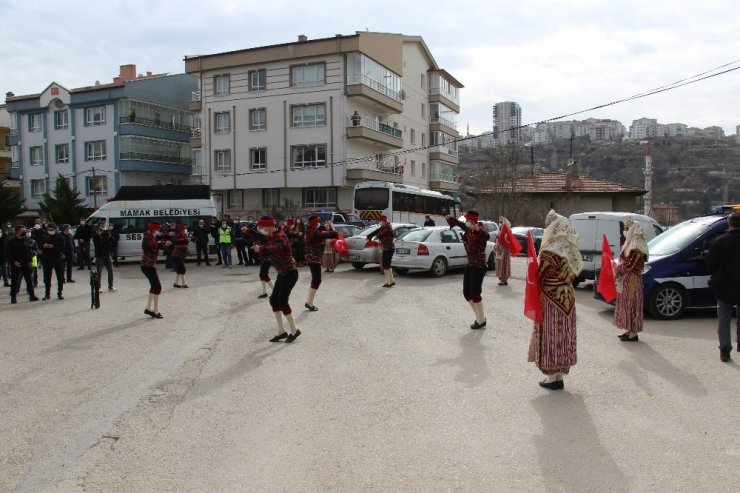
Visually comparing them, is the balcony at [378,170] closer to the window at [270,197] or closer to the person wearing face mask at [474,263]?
the window at [270,197]

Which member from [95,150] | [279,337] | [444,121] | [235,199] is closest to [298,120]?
[235,199]

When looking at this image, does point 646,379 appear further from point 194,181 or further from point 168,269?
point 194,181

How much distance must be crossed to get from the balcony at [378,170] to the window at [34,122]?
96.5 ft

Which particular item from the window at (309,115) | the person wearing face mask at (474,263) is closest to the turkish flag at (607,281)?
the person wearing face mask at (474,263)

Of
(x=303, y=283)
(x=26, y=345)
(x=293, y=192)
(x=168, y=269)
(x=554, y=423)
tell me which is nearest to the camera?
(x=554, y=423)

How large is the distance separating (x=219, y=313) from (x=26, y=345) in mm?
3658

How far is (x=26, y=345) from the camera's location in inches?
371

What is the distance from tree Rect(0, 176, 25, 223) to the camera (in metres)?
47.4

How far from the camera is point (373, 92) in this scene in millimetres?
45969

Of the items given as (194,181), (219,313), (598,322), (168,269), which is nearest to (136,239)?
(168,269)

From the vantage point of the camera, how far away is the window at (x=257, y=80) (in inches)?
1853

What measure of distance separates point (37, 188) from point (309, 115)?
2717 cm

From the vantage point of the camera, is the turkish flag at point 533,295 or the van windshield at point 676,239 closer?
the turkish flag at point 533,295

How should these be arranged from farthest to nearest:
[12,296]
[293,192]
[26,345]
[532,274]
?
[293,192] → [12,296] → [26,345] → [532,274]
